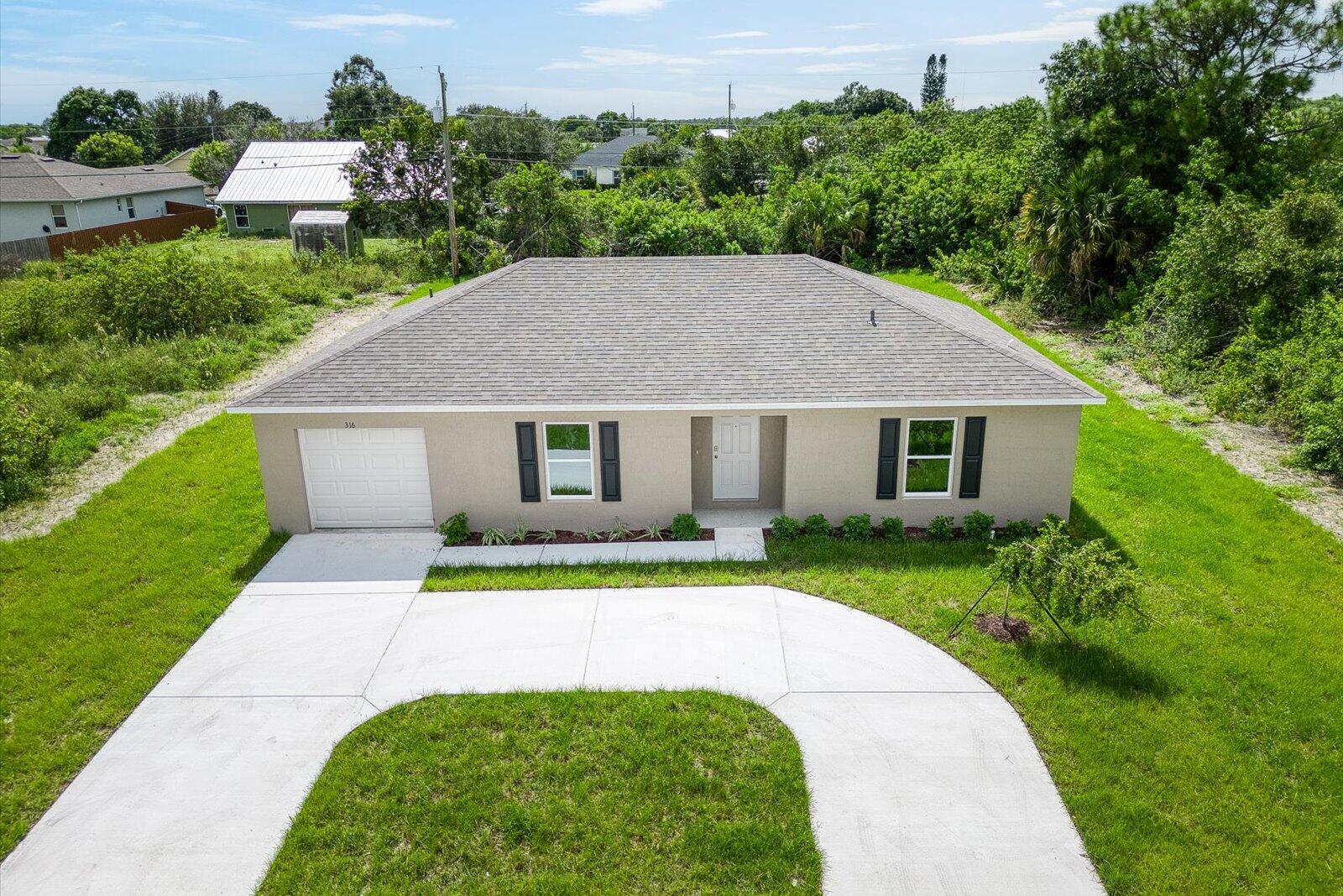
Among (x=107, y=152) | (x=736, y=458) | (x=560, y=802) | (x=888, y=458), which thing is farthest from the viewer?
(x=107, y=152)

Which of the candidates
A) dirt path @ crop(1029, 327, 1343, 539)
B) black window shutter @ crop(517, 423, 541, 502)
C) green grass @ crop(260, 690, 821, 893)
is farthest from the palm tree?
green grass @ crop(260, 690, 821, 893)

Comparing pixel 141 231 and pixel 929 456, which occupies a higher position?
pixel 141 231

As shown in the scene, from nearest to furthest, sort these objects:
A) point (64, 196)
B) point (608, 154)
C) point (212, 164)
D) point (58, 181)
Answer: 1. point (64, 196)
2. point (58, 181)
3. point (212, 164)
4. point (608, 154)

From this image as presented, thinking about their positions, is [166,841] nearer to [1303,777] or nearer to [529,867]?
[529,867]

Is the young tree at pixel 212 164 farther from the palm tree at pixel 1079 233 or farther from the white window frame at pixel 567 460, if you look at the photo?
the white window frame at pixel 567 460

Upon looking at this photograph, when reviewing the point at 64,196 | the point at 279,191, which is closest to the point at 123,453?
the point at 64,196

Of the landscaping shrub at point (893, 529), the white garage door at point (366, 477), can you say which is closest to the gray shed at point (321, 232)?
the white garage door at point (366, 477)

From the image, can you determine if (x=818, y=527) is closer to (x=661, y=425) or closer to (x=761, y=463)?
(x=761, y=463)
